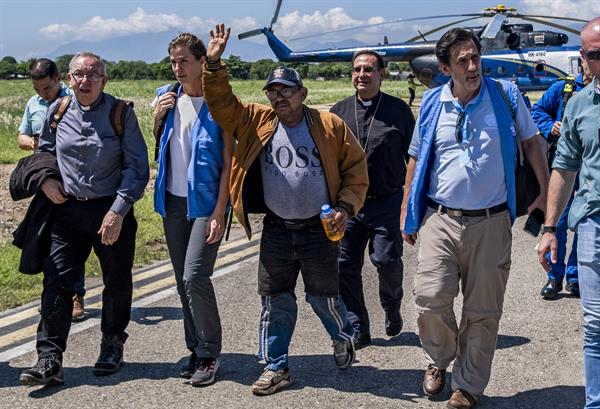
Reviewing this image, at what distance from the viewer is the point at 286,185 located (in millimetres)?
4969

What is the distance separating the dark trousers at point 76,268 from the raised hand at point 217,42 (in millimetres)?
1258

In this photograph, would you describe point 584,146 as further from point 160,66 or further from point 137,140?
point 160,66

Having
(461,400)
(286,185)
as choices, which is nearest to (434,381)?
(461,400)

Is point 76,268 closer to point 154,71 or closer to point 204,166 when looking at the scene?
point 204,166

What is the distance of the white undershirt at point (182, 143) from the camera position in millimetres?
5211

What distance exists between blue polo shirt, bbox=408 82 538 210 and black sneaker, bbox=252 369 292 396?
55.4 inches

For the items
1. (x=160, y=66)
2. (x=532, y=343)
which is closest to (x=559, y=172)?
(x=532, y=343)

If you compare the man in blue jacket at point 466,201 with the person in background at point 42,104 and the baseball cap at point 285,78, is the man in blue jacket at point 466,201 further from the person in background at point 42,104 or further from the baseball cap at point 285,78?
the person in background at point 42,104

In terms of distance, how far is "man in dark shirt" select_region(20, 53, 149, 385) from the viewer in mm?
5258

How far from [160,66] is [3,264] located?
104 metres

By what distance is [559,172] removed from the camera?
4348 millimetres

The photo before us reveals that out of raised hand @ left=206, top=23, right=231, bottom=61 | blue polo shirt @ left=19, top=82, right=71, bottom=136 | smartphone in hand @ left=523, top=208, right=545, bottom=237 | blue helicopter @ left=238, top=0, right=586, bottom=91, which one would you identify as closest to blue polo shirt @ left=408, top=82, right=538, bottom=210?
smartphone in hand @ left=523, top=208, right=545, bottom=237

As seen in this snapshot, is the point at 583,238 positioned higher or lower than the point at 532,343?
higher

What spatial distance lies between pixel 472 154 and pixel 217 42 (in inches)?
60.4
